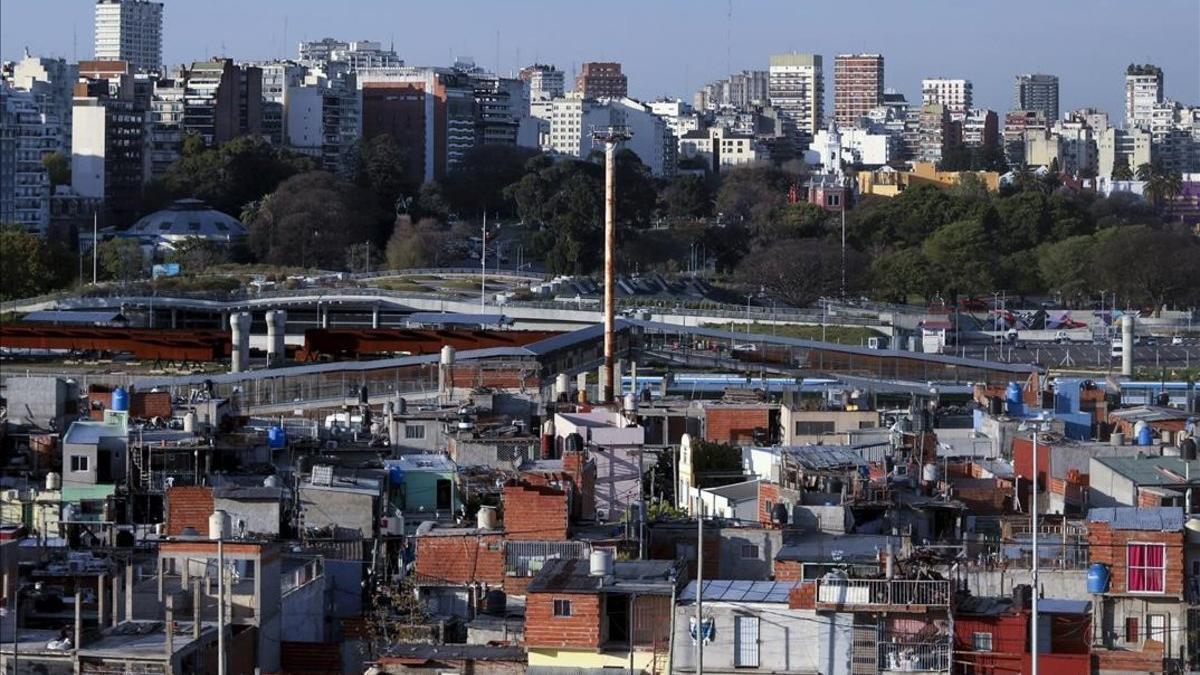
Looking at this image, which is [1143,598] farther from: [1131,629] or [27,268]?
[27,268]

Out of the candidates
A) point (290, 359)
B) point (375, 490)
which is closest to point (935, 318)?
point (290, 359)

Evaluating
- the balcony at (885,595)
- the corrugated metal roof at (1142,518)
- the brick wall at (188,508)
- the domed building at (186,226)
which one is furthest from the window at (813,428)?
the domed building at (186,226)

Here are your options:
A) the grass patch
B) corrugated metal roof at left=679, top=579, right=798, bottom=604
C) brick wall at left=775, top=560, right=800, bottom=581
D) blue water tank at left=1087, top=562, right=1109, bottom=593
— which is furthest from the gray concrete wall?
the grass patch

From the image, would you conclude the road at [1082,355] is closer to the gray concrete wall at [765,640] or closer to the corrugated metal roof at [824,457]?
the corrugated metal roof at [824,457]

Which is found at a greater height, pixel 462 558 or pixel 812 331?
pixel 812 331

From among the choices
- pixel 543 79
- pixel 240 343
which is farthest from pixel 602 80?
pixel 240 343

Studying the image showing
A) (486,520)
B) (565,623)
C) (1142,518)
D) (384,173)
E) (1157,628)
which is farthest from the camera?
(384,173)

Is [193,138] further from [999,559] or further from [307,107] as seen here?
[999,559]
